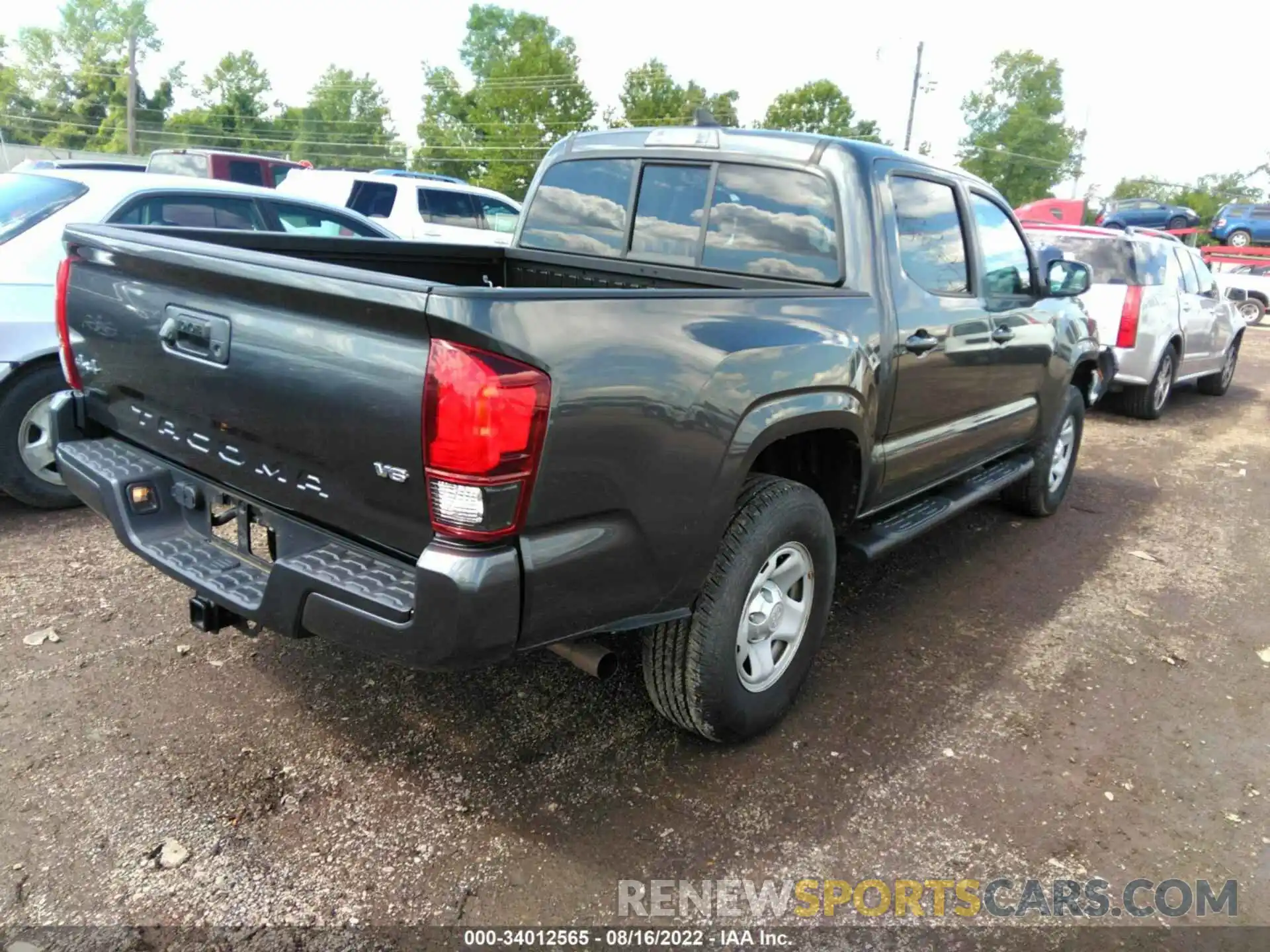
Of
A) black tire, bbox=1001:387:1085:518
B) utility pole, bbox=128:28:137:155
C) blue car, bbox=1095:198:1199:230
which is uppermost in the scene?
utility pole, bbox=128:28:137:155

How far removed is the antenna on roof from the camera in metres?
3.95

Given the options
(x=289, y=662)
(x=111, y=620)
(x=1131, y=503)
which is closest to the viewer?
(x=289, y=662)

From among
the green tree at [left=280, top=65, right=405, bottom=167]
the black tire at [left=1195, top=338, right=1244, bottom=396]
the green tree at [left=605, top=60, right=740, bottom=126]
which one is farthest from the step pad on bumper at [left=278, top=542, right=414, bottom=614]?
the green tree at [left=280, top=65, right=405, bottom=167]

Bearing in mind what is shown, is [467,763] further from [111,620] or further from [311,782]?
[111,620]

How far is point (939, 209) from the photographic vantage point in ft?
12.9

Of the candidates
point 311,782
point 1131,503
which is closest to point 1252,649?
point 1131,503

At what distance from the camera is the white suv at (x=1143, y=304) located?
335 inches

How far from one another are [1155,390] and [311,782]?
9134 mm

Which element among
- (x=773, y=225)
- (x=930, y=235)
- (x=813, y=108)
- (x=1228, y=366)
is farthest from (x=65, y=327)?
(x=813, y=108)

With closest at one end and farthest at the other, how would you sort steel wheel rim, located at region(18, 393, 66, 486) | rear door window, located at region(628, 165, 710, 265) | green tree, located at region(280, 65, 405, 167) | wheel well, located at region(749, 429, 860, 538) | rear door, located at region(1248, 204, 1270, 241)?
wheel well, located at region(749, 429, 860, 538), rear door window, located at region(628, 165, 710, 265), steel wheel rim, located at region(18, 393, 66, 486), rear door, located at region(1248, 204, 1270, 241), green tree, located at region(280, 65, 405, 167)

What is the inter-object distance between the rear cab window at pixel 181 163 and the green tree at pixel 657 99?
43672 millimetres

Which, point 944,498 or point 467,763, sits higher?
point 944,498

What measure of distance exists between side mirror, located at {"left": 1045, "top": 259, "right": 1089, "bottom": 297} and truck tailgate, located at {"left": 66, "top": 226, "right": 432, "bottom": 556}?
3.95 metres

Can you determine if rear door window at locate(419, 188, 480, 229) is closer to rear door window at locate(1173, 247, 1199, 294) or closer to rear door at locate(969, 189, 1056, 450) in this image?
rear door window at locate(1173, 247, 1199, 294)
